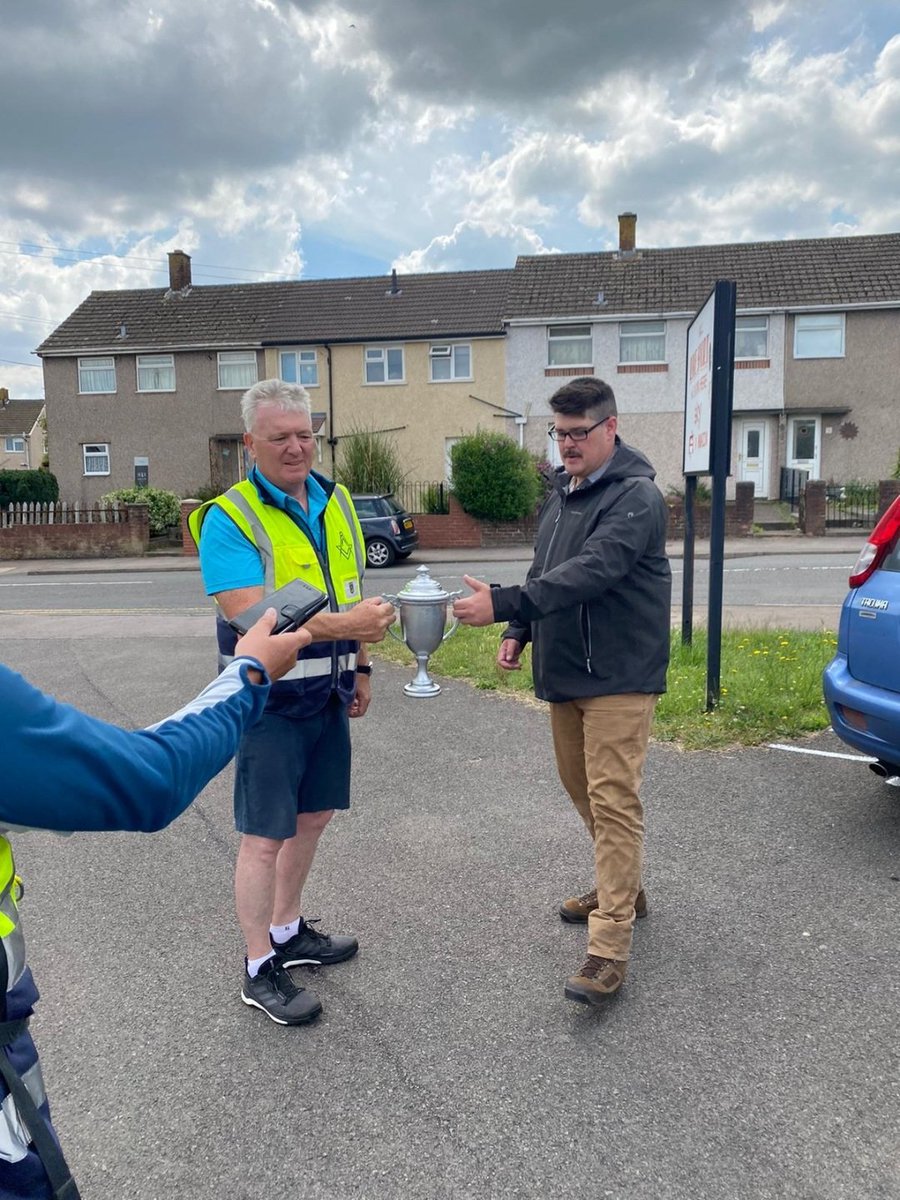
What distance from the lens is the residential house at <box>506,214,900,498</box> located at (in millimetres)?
28344

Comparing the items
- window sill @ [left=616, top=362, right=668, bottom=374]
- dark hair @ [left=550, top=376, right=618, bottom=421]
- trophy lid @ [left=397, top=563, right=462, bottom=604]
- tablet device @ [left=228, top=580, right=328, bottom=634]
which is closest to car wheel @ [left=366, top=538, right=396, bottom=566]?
window sill @ [left=616, top=362, right=668, bottom=374]

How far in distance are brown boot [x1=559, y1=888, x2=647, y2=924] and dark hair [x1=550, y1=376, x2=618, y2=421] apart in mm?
→ 1865

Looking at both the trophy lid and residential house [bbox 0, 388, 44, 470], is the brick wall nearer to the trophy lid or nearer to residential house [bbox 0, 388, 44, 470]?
the trophy lid

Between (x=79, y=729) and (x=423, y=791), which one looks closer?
(x=79, y=729)

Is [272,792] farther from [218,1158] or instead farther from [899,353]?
[899,353]

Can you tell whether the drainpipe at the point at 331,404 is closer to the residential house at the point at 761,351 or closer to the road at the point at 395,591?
the residential house at the point at 761,351

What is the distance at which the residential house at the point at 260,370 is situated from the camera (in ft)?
100.0

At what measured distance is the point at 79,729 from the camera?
131 cm

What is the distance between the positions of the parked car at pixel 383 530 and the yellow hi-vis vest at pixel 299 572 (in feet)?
56.9

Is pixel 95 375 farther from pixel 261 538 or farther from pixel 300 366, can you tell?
pixel 261 538

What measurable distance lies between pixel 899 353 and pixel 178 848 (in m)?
29.2

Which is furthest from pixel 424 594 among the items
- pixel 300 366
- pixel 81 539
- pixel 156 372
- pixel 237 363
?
pixel 156 372

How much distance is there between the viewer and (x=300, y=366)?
3141 centimetres

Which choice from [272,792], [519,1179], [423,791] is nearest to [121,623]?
[423,791]
